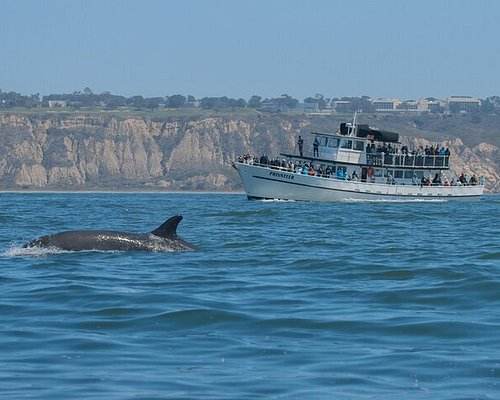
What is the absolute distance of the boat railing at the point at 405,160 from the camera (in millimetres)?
86000

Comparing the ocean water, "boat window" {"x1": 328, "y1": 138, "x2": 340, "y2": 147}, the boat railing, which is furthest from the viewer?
the boat railing

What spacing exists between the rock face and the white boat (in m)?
77.0

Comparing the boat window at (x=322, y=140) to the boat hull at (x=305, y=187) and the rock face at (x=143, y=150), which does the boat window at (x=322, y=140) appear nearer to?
the boat hull at (x=305, y=187)

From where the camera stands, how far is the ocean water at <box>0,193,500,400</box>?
13.1m

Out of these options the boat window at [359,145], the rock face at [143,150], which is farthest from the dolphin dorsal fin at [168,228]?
the rock face at [143,150]

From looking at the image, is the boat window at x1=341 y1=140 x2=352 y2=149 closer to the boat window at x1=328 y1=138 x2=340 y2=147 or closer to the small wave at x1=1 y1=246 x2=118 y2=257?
the boat window at x1=328 y1=138 x2=340 y2=147

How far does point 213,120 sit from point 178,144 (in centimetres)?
971

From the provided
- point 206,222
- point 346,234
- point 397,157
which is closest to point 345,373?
point 346,234

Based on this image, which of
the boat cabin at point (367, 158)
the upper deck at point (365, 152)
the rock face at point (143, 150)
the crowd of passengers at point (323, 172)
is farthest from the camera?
the rock face at point (143, 150)

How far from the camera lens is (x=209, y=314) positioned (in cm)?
1756

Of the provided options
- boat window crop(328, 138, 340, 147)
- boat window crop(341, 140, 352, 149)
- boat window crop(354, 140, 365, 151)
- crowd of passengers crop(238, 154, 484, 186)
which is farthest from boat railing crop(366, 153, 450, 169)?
boat window crop(328, 138, 340, 147)

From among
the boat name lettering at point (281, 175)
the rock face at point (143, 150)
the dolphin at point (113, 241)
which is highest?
the dolphin at point (113, 241)

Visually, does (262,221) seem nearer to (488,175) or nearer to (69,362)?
(69,362)

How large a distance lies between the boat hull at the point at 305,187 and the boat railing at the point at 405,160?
208 centimetres
